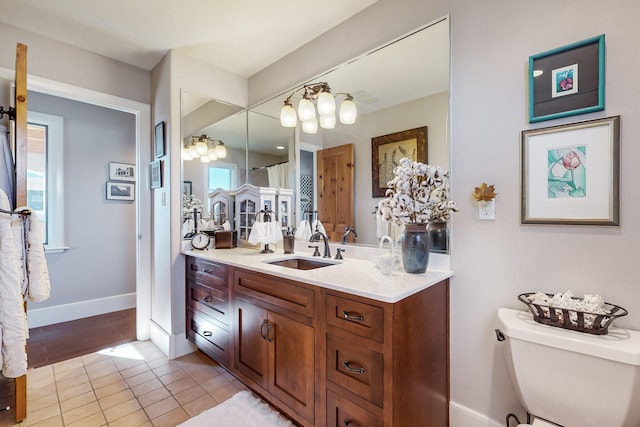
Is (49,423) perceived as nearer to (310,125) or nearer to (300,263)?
(300,263)

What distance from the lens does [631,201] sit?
114 cm

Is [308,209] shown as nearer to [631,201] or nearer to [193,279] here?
[193,279]

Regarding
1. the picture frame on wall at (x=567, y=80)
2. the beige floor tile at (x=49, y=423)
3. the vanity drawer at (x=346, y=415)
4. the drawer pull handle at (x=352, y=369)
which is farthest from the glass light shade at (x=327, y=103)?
the beige floor tile at (x=49, y=423)

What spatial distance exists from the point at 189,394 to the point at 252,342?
24.4 inches

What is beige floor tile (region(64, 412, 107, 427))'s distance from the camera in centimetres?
168

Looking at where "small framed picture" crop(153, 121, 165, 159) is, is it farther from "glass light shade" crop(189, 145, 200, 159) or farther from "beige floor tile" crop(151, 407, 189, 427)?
"beige floor tile" crop(151, 407, 189, 427)

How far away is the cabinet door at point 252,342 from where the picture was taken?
5.74 ft

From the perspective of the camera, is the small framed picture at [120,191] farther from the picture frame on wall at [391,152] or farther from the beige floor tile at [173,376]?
the picture frame on wall at [391,152]

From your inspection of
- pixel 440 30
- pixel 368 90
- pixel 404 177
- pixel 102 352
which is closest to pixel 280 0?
pixel 368 90

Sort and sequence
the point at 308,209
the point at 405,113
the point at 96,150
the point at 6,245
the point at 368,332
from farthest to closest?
1. the point at 96,150
2. the point at 308,209
3. the point at 405,113
4. the point at 6,245
5. the point at 368,332

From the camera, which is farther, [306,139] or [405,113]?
[306,139]

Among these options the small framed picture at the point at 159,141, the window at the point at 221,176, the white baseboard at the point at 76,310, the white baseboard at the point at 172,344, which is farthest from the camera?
the white baseboard at the point at 76,310

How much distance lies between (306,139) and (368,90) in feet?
2.16

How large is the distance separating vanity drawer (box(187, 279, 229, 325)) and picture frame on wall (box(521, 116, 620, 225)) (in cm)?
187
